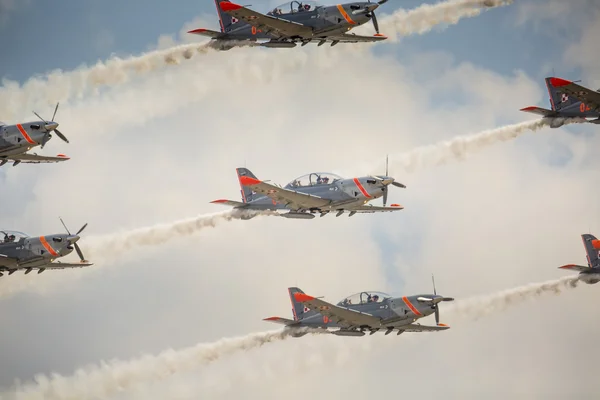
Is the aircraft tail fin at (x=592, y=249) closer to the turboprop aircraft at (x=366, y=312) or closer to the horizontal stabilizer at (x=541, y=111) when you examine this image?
the horizontal stabilizer at (x=541, y=111)

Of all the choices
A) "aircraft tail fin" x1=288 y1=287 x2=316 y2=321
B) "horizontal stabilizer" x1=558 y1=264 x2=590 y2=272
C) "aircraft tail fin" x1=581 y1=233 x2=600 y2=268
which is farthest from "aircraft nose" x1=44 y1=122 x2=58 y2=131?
"aircraft tail fin" x1=581 y1=233 x2=600 y2=268

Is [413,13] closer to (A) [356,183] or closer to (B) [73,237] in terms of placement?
(A) [356,183]

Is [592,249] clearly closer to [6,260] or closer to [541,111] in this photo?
[541,111]

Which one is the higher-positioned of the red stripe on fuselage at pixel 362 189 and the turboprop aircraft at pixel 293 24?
the turboprop aircraft at pixel 293 24

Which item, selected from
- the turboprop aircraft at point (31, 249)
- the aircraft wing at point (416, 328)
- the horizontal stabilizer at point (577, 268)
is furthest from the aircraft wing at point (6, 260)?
the horizontal stabilizer at point (577, 268)

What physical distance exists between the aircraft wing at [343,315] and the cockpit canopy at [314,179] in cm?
541

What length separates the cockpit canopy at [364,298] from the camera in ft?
185

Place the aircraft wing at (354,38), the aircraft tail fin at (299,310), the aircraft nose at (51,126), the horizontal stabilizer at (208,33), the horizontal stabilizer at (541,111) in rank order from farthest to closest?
the horizontal stabilizer at (541,111) → the aircraft tail fin at (299,310) → the aircraft wing at (354,38) → the horizontal stabilizer at (208,33) → the aircraft nose at (51,126)

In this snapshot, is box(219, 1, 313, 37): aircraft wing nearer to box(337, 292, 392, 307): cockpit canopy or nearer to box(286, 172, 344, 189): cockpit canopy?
box(286, 172, 344, 189): cockpit canopy

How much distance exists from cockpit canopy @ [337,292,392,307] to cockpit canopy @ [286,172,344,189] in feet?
17.5

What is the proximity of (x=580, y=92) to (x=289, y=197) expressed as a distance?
17.1 m

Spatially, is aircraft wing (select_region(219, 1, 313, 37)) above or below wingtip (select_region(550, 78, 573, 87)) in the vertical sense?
above

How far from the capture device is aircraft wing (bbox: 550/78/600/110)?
63.9 metres

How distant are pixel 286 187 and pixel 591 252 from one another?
71.9 feet
